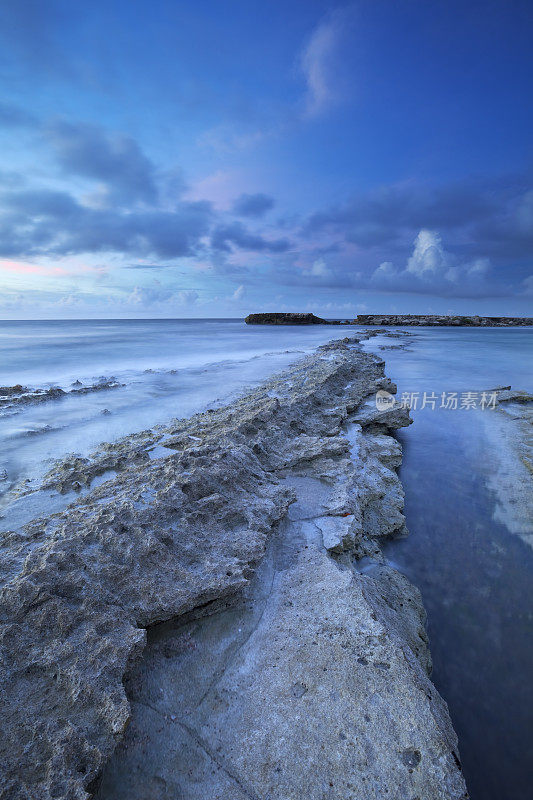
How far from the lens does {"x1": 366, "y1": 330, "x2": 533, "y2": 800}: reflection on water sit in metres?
2.14

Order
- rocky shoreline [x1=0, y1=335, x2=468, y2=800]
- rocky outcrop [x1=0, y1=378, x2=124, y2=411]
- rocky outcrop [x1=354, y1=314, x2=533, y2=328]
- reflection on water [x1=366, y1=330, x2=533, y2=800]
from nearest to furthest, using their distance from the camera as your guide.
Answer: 1. rocky shoreline [x1=0, y1=335, x2=468, y2=800]
2. reflection on water [x1=366, y1=330, x2=533, y2=800]
3. rocky outcrop [x1=0, y1=378, x2=124, y2=411]
4. rocky outcrop [x1=354, y1=314, x2=533, y2=328]

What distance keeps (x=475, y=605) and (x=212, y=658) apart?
2.26 metres

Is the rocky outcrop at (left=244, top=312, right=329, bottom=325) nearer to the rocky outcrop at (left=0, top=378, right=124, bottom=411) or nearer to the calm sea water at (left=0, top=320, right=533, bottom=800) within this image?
the rocky outcrop at (left=0, top=378, right=124, bottom=411)

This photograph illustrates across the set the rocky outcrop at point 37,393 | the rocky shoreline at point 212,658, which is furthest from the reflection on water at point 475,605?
the rocky outcrop at point 37,393

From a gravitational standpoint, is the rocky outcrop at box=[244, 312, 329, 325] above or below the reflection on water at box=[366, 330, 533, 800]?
above

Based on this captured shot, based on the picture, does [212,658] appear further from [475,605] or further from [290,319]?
[290,319]

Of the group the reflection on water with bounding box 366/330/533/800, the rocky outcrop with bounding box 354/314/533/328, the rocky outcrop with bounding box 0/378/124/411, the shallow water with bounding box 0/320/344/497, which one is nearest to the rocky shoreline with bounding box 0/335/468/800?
the reflection on water with bounding box 366/330/533/800

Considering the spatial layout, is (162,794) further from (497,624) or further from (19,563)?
(497,624)

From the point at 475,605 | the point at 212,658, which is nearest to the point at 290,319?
the point at 475,605

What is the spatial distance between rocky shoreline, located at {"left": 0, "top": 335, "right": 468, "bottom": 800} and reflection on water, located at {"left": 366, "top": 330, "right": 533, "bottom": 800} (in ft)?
1.20

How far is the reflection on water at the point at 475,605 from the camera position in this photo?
2.14 meters

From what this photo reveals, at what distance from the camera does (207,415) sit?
7.07m

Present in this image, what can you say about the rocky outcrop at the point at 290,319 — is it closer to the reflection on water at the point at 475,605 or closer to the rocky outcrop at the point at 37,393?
the rocky outcrop at the point at 37,393

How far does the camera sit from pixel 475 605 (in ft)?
9.94
